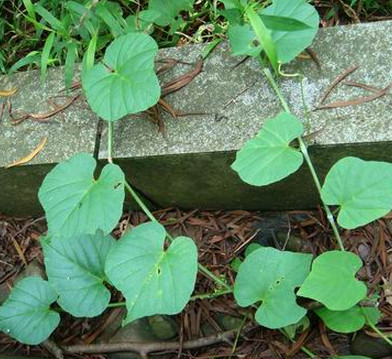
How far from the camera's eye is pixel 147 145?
1686mm

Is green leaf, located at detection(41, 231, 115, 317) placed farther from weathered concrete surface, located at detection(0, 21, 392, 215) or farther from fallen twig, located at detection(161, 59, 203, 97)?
fallen twig, located at detection(161, 59, 203, 97)

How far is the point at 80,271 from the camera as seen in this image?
5.85 feet

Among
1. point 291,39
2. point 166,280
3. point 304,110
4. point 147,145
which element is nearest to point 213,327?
point 166,280

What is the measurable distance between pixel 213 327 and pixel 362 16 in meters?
1.13

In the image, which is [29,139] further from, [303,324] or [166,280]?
[303,324]

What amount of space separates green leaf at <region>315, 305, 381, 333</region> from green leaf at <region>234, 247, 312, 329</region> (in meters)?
0.16

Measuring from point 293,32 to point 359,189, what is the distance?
46 cm

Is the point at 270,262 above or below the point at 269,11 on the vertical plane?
below

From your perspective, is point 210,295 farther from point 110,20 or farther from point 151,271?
point 110,20

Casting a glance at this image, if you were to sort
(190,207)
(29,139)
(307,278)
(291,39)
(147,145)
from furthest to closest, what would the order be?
(190,207) → (29,139) → (147,145) → (291,39) → (307,278)

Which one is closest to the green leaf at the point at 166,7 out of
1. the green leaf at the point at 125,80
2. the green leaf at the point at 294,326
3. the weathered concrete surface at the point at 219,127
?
the weathered concrete surface at the point at 219,127

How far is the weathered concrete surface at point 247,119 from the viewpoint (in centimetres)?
154

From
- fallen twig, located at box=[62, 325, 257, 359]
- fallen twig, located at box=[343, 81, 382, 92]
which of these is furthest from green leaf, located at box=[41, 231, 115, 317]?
fallen twig, located at box=[343, 81, 382, 92]

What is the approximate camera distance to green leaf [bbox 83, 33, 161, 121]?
154 cm
